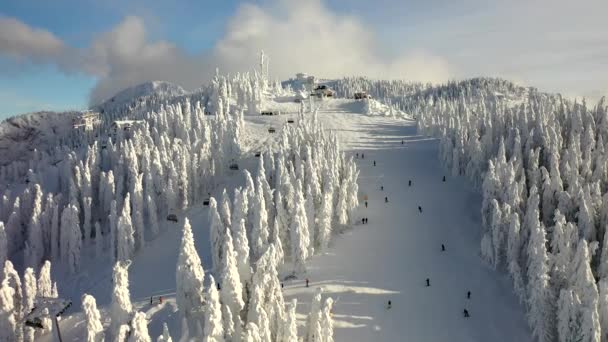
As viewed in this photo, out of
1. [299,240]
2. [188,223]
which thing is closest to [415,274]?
[299,240]

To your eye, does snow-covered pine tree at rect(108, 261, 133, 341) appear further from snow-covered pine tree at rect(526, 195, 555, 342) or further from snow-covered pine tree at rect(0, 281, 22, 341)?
snow-covered pine tree at rect(526, 195, 555, 342)

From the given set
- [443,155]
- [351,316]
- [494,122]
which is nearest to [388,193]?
[443,155]

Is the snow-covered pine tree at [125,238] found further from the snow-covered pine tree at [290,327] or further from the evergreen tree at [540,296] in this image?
the evergreen tree at [540,296]

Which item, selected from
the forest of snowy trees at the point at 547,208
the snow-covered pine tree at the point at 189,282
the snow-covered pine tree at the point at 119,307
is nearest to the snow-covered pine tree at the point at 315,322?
the snow-covered pine tree at the point at 189,282

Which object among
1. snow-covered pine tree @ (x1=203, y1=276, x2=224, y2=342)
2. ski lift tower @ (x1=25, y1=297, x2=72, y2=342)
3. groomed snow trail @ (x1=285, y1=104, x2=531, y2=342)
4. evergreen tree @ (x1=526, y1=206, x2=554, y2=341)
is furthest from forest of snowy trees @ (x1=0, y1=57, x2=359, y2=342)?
evergreen tree @ (x1=526, y1=206, x2=554, y2=341)

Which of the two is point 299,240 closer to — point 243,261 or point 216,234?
point 216,234
